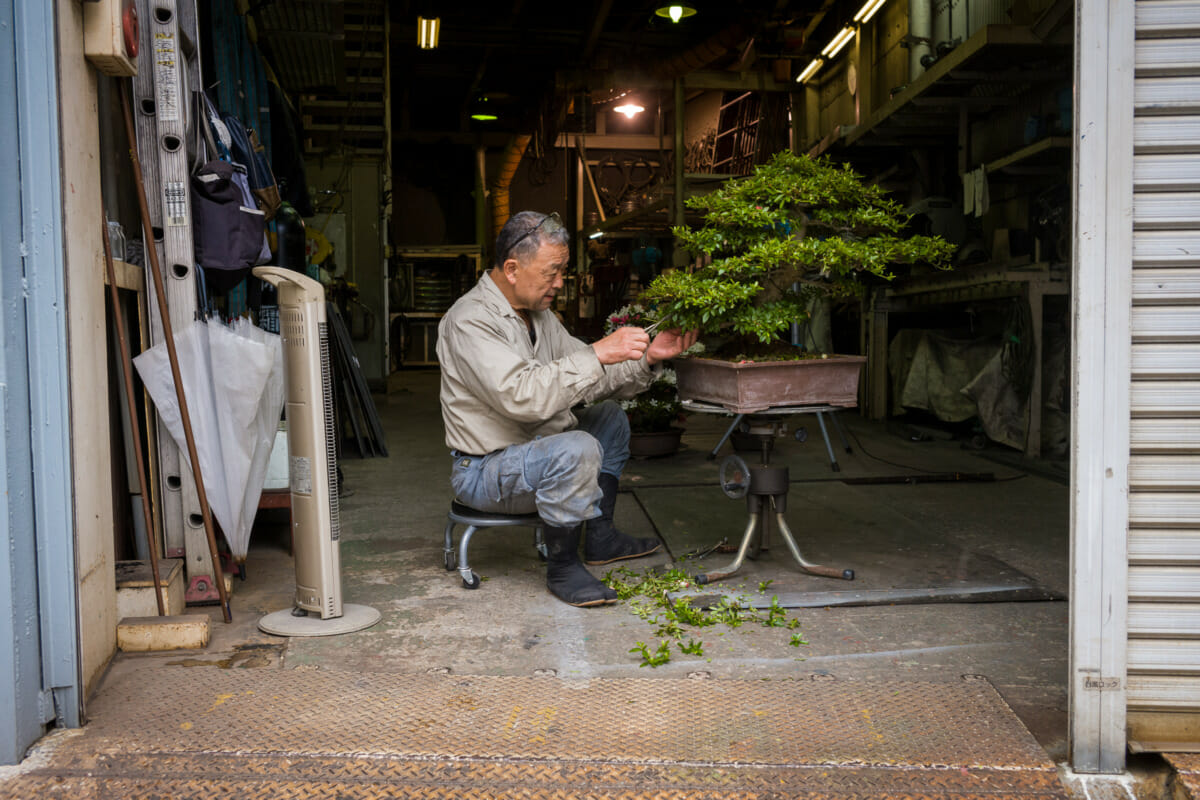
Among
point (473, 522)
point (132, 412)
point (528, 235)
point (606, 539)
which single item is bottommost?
point (606, 539)

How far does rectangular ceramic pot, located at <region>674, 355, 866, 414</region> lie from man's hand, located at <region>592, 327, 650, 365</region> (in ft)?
0.99

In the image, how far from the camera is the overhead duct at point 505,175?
1480 centimetres

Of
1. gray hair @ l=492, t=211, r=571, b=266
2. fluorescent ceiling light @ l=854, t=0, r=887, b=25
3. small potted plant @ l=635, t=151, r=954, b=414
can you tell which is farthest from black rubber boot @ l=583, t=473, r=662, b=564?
fluorescent ceiling light @ l=854, t=0, r=887, b=25

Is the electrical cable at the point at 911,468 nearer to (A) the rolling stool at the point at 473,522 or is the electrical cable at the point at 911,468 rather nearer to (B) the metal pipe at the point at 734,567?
(B) the metal pipe at the point at 734,567

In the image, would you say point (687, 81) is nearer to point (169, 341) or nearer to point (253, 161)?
point (253, 161)

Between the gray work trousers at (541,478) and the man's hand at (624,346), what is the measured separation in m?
0.30

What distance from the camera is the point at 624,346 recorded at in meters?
2.86

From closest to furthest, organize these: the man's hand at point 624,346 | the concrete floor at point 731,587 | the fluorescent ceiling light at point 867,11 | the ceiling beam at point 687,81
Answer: the concrete floor at point 731,587 < the man's hand at point 624,346 < the fluorescent ceiling light at point 867,11 < the ceiling beam at point 687,81

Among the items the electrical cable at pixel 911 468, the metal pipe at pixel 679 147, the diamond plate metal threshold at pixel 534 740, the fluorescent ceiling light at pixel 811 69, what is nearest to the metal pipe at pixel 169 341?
the diamond plate metal threshold at pixel 534 740

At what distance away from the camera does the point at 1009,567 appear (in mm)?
3375

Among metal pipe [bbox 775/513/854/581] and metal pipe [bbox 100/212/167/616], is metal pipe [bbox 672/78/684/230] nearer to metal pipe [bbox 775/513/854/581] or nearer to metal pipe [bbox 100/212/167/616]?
metal pipe [bbox 775/513/854/581]

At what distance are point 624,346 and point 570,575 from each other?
2.66ft

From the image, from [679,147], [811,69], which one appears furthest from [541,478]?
[811,69]

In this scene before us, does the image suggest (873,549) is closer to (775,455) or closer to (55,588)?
(775,455)
